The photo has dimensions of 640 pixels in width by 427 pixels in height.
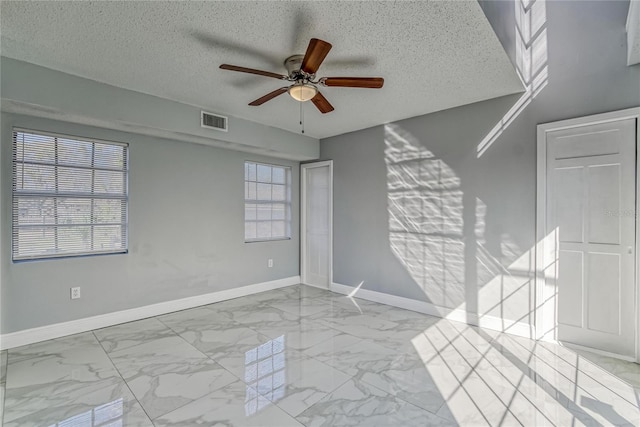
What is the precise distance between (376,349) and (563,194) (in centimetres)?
240

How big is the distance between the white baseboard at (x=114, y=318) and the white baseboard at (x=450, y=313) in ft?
5.77

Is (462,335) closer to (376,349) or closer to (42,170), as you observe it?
(376,349)

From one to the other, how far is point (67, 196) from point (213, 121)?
1.79m

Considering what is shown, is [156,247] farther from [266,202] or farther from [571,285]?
[571,285]

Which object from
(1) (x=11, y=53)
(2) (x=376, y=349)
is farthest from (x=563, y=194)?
(1) (x=11, y=53)

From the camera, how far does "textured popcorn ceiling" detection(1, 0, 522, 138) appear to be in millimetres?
2014

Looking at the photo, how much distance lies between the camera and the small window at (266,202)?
4.96m

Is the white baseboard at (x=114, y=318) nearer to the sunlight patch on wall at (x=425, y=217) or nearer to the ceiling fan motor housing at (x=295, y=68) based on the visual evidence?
the sunlight patch on wall at (x=425, y=217)

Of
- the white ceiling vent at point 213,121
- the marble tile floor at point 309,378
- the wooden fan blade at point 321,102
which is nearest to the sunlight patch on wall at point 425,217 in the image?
the marble tile floor at point 309,378

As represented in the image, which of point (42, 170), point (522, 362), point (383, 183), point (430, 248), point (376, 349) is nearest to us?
point (522, 362)

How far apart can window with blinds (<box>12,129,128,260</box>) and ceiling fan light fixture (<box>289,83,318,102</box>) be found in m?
2.36

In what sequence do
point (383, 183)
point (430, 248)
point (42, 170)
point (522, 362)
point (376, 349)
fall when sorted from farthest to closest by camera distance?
point (383, 183), point (430, 248), point (42, 170), point (376, 349), point (522, 362)

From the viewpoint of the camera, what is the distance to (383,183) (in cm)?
449

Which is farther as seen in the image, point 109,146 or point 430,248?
point 430,248
